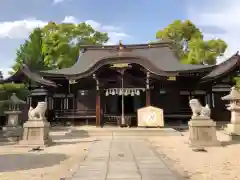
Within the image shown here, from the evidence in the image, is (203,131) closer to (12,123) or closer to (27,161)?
(27,161)

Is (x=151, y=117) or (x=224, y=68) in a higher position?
(x=224, y=68)

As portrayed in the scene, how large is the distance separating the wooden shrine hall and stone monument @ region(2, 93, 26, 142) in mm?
5700

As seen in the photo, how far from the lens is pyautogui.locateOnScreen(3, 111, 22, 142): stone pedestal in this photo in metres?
14.1

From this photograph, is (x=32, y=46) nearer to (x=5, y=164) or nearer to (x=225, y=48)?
(x=225, y=48)

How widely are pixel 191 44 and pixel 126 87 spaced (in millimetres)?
18957

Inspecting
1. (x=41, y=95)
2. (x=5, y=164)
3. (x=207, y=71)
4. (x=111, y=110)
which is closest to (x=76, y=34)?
(x=41, y=95)

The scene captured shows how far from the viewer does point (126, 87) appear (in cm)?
2031

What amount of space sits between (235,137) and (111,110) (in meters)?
11.0

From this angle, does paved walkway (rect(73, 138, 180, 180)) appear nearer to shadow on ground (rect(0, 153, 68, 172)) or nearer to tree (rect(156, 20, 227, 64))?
shadow on ground (rect(0, 153, 68, 172))

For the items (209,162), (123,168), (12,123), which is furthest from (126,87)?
(123,168)

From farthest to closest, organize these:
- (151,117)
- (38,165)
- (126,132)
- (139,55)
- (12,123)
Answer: (139,55) → (151,117) → (126,132) → (12,123) → (38,165)

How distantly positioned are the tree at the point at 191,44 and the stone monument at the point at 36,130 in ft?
78.3

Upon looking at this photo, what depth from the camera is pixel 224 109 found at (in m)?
22.4

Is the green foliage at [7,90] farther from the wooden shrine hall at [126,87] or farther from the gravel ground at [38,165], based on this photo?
the gravel ground at [38,165]
